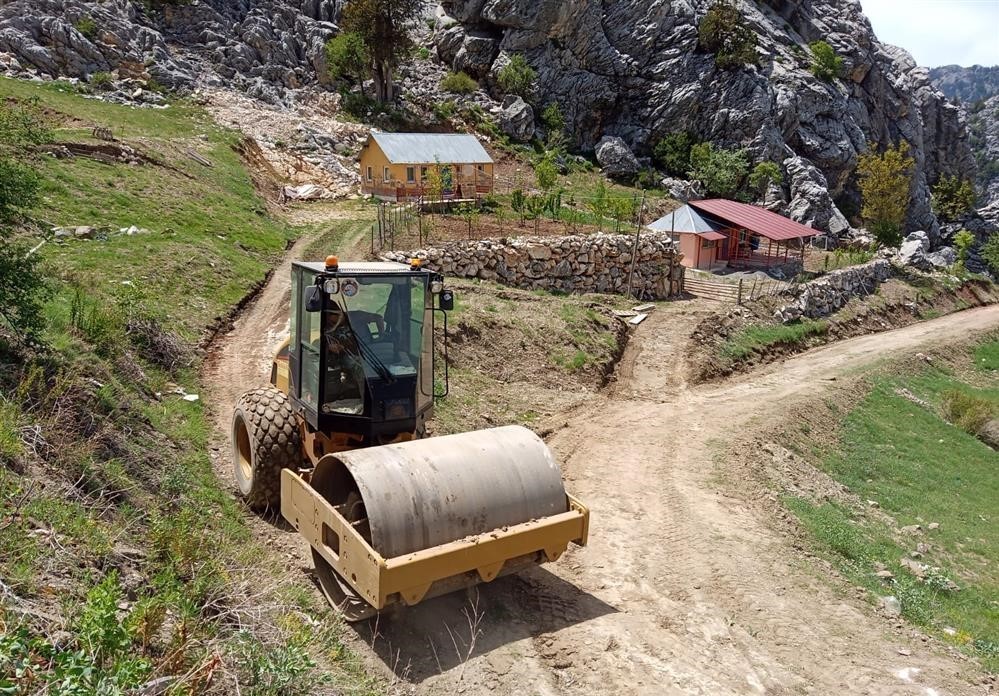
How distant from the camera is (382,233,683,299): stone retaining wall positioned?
76.0 ft

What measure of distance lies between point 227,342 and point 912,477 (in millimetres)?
15937

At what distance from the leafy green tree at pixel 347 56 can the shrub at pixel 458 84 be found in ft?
23.9

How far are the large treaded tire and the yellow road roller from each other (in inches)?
0.7

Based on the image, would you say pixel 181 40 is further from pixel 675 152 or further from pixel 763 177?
pixel 763 177

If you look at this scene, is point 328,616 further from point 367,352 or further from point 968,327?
point 968,327

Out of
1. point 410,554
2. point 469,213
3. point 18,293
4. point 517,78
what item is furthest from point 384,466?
point 517,78

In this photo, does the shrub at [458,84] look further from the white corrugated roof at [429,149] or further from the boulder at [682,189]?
the white corrugated roof at [429,149]

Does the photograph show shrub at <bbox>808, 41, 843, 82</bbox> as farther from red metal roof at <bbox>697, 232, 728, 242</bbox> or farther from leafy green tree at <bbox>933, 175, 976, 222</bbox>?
red metal roof at <bbox>697, 232, 728, 242</bbox>

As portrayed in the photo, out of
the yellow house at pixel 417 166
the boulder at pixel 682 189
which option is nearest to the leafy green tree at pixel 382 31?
the yellow house at pixel 417 166

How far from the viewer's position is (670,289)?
2888 centimetres

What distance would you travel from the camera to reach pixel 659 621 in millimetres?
8070

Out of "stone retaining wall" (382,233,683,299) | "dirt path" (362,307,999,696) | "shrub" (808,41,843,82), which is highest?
"shrub" (808,41,843,82)

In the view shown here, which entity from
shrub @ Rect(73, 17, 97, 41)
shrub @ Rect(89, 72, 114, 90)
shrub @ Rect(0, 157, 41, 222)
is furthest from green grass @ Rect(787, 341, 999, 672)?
shrub @ Rect(73, 17, 97, 41)

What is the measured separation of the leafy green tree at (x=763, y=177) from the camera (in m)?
54.7
